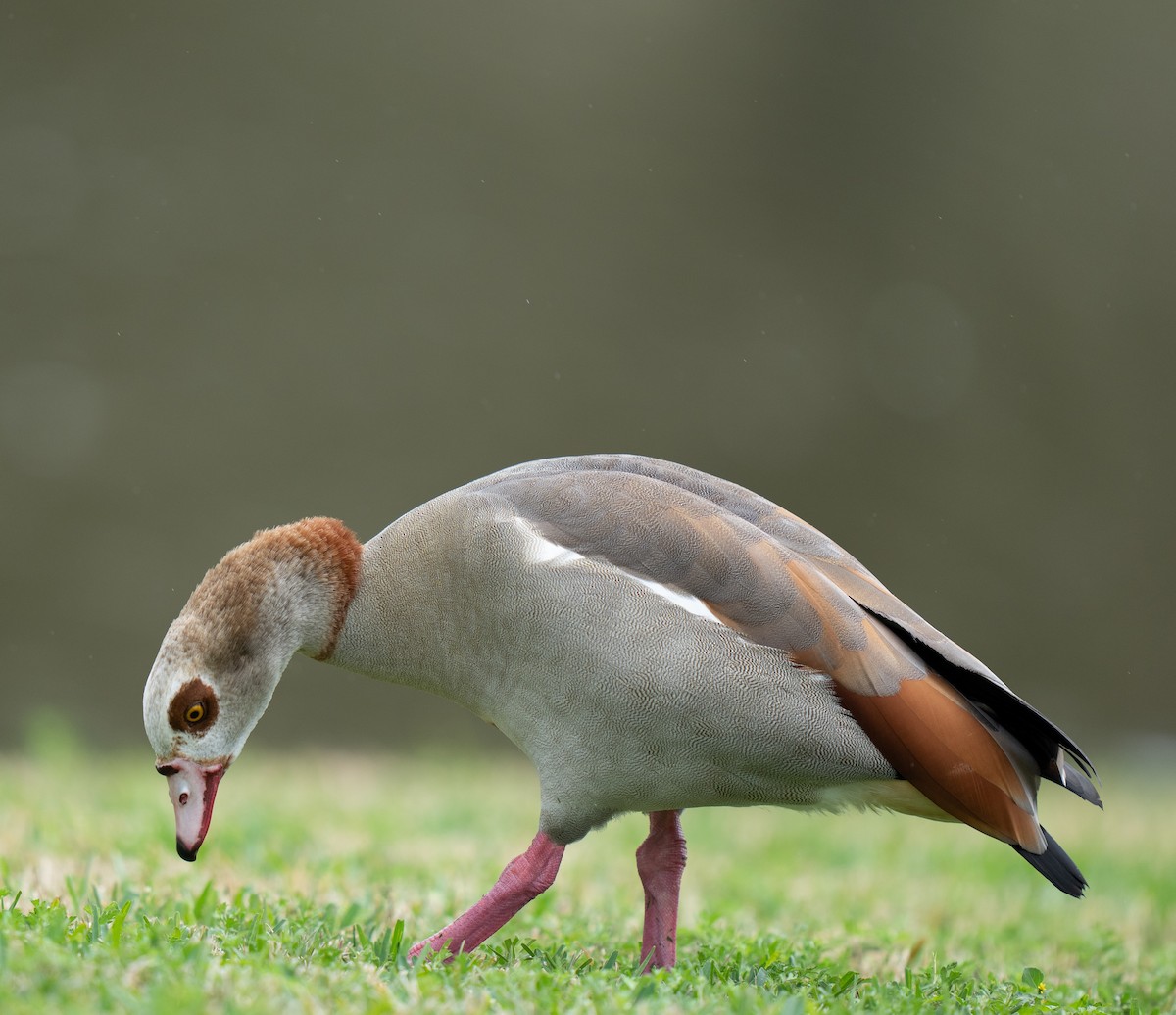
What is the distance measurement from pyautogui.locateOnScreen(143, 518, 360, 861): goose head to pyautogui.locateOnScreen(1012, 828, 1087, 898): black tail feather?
6.38 ft

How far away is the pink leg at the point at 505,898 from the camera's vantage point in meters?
3.40

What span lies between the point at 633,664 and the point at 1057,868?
1197 mm

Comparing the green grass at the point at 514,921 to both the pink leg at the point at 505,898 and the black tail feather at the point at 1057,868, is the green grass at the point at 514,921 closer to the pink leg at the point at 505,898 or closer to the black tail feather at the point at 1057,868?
the pink leg at the point at 505,898

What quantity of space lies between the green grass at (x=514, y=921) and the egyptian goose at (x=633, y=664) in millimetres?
372

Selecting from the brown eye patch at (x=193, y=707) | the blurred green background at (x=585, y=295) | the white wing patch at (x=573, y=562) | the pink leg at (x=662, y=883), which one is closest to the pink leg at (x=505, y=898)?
the pink leg at (x=662, y=883)

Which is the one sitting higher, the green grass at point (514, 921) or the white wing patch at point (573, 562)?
the white wing patch at point (573, 562)

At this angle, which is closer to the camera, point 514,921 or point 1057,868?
point 1057,868

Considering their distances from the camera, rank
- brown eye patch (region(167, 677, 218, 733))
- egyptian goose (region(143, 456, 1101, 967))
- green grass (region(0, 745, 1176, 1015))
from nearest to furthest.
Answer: green grass (region(0, 745, 1176, 1015))
egyptian goose (region(143, 456, 1101, 967))
brown eye patch (region(167, 677, 218, 733))

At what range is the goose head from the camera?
11.8 ft

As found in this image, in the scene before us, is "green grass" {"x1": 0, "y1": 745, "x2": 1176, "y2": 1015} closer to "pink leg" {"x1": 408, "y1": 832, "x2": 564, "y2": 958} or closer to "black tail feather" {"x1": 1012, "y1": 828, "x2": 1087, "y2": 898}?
"pink leg" {"x1": 408, "y1": 832, "x2": 564, "y2": 958}

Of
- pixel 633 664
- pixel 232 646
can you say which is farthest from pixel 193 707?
pixel 633 664

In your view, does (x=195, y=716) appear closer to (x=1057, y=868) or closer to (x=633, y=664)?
(x=633, y=664)

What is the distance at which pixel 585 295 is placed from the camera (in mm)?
11766

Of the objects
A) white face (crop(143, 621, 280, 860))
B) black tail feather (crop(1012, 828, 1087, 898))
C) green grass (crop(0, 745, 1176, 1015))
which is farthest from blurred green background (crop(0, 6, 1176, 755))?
black tail feather (crop(1012, 828, 1087, 898))
